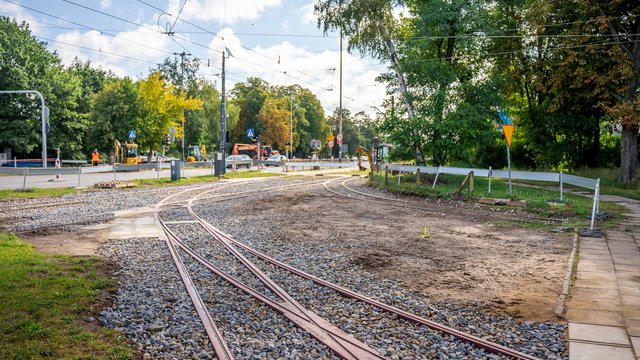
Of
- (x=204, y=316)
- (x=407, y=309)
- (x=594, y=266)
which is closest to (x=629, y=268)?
(x=594, y=266)

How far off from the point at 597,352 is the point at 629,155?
22.4 m

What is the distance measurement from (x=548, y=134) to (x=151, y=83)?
1303 inches

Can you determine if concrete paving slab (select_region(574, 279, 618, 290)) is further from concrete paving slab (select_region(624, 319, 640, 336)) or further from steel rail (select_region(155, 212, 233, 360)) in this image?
steel rail (select_region(155, 212, 233, 360))

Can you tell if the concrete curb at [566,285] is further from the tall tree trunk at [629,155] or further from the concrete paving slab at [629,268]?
the tall tree trunk at [629,155]

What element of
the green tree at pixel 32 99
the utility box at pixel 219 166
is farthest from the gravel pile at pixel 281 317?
the green tree at pixel 32 99

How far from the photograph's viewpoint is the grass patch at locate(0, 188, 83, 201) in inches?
750

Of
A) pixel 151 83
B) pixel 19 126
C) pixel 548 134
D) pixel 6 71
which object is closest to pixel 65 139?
pixel 19 126

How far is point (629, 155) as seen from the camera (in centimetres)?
2341

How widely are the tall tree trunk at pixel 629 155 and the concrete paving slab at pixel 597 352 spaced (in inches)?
857

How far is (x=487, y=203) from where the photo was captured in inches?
655

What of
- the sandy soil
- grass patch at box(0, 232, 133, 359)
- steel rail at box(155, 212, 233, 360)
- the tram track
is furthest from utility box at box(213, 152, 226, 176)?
grass patch at box(0, 232, 133, 359)

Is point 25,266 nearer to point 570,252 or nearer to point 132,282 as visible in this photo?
point 132,282

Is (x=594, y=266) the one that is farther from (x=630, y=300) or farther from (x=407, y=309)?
(x=407, y=309)

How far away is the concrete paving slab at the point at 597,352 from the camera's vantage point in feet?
15.3
